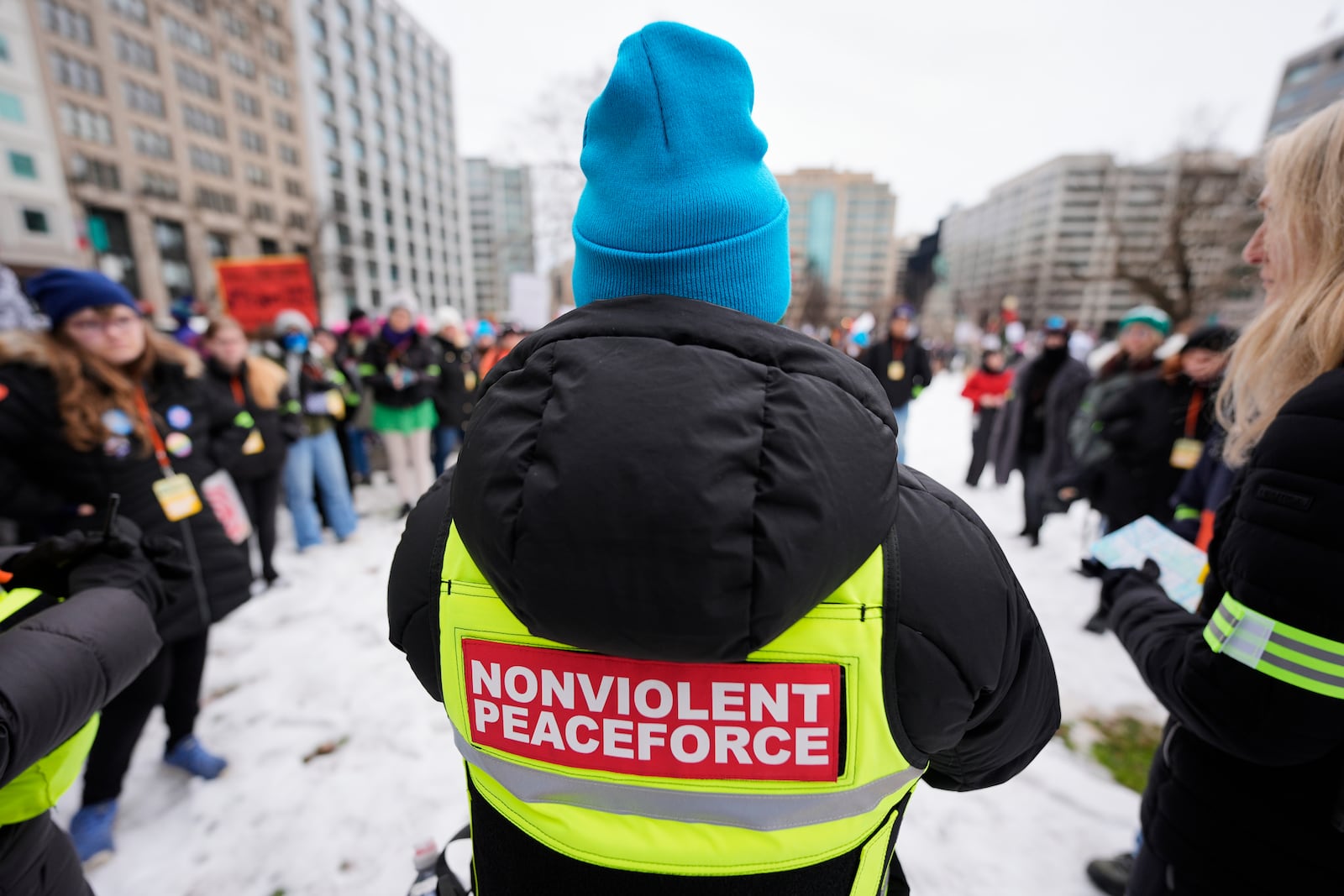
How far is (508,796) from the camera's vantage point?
837 millimetres

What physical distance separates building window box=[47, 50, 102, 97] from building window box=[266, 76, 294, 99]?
10.7 m

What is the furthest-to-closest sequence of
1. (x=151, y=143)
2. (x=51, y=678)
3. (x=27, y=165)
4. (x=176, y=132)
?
(x=176, y=132) → (x=151, y=143) → (x=27, y=165) → (x=51, y=678)

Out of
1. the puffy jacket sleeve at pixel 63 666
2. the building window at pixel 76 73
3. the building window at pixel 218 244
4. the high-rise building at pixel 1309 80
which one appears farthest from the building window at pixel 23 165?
the high-rise building at pixel 1309 80

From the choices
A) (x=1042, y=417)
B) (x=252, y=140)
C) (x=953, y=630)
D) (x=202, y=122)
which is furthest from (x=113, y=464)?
(x=252, y=140)

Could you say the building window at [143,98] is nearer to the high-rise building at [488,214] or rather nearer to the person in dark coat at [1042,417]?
the high-rise building at [488,214]

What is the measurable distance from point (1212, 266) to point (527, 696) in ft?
84.6

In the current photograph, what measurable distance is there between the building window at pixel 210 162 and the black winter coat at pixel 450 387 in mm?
44286

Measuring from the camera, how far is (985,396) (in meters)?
6.52

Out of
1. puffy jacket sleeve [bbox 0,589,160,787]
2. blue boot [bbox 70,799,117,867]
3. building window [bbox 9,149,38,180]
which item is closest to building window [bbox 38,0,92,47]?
building window [bbox 9,149,38,180]

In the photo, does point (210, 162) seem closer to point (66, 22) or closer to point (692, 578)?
point (66, 22)

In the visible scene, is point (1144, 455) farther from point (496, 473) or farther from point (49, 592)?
point (49, 592)

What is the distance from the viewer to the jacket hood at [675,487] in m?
0.55

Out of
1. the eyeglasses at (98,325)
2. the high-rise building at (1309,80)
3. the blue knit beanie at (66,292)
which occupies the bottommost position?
the eyeglasses at (98,325)

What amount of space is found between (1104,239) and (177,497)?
99.9 meters
